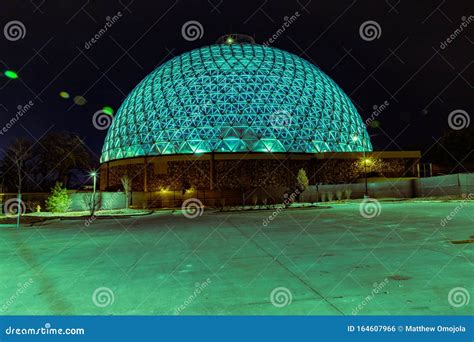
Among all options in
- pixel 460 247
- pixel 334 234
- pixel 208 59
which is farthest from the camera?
pixel 208 59

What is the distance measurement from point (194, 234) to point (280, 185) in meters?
27.7

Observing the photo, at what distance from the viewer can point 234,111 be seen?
4228 centimetres

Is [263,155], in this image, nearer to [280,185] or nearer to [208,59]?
[280,185]

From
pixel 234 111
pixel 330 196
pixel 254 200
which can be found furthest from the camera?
pixel 234 111

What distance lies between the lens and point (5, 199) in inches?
1300

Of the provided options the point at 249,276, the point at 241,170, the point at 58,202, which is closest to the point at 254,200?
the point at 241,170

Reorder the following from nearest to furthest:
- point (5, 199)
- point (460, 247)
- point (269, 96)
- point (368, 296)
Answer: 1. point (368, 296)
2. point (460, 247)
3. point (5, 199)
4. point (269, 96)

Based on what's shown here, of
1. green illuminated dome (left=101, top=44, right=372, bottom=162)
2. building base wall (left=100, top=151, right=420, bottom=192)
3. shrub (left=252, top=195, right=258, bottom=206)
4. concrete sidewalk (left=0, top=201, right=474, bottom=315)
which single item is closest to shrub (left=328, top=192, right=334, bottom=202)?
building base wall (left=100, top=151, right=420, bottom=192)

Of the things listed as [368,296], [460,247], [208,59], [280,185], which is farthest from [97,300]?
[208,59]

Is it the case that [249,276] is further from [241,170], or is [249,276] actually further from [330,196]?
[241,170]

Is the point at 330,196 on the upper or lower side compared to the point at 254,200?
upper

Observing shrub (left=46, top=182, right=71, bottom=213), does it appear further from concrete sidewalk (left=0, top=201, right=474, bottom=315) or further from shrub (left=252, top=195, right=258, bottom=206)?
concrete sidewalk (left=0, top=201, right=474, bottom=315)

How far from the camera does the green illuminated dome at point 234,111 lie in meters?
41.6

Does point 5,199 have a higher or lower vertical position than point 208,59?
lower
